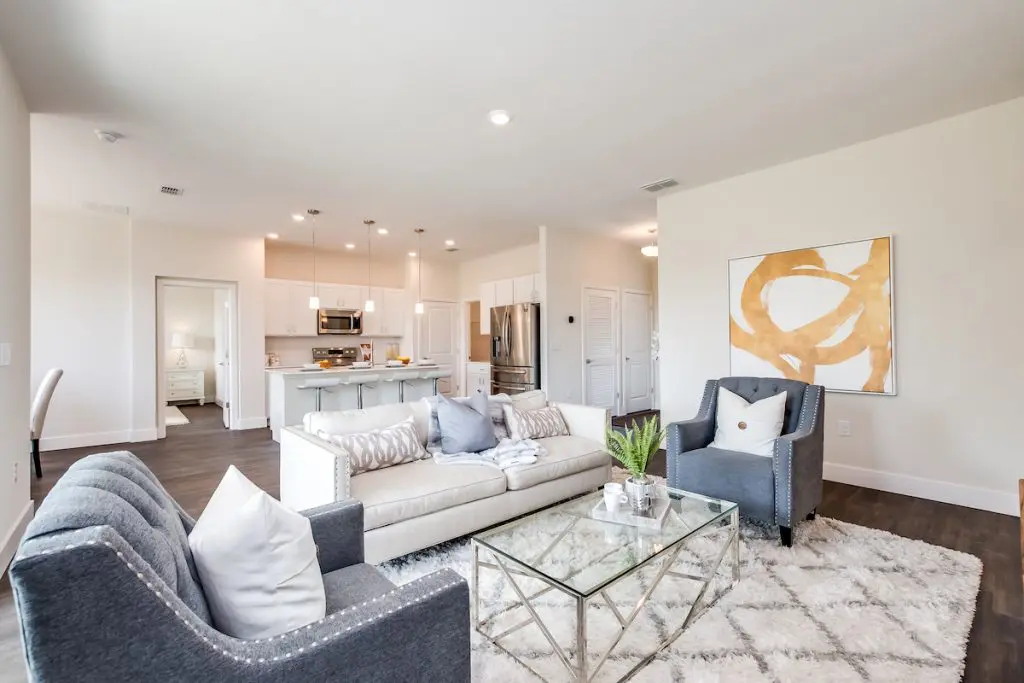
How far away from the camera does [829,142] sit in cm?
367

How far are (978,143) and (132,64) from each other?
5.16 metres

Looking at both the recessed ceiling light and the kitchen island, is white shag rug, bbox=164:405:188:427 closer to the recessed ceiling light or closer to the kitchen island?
the kitchen island

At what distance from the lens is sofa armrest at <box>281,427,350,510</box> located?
229 centimetres

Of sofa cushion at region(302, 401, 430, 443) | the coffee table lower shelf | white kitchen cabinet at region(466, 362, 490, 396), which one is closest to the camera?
the coffee table lower shelf

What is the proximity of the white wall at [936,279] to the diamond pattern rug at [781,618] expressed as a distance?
117 centimetres

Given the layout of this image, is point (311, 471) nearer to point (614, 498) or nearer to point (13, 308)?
point (614, 498)

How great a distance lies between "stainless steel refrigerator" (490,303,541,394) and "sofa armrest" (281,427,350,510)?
383 cm

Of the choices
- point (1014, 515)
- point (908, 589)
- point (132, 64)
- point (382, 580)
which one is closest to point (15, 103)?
point (132, 64)

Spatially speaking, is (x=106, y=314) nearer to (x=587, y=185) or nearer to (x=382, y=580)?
(x=587, y=185)

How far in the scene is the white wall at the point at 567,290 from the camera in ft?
20.1

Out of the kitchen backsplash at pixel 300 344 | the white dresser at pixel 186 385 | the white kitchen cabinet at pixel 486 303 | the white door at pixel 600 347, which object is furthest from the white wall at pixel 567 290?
the white dresser at pixel 186 385

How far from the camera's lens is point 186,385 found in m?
8.83

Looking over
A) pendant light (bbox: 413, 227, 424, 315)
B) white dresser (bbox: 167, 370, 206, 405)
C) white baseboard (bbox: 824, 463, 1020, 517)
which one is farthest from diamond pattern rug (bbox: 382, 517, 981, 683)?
white dresser (bbox: 167, 370, 206, 405)

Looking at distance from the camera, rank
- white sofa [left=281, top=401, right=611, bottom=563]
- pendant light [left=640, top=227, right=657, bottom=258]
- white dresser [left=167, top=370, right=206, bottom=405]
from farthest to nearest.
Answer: white dresser [left=167, top=370, right=206, bottom=405] → pendant light [left=640, top=227, right=657, bottom=258] → white sofa [left=281, top=401, right=611, bottom=563]
